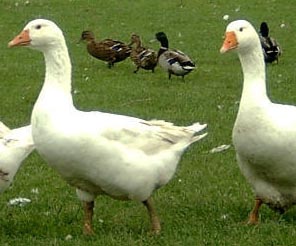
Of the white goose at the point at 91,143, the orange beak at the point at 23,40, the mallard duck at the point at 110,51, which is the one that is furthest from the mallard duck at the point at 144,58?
the orange beak at the point at 23,40

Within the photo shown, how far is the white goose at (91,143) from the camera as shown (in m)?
7.03

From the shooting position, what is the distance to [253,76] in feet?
25.2

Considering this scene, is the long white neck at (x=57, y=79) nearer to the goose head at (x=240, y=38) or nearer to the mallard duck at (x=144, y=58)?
the goose head at (x=240, y=38)

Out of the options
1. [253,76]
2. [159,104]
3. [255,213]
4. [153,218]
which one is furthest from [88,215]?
[159,104]

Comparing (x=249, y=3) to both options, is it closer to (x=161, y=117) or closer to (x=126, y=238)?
(x=161, y=117)

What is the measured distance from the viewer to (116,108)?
555 inches

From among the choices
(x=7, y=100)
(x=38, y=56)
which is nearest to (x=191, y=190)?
(x=7, y=100)

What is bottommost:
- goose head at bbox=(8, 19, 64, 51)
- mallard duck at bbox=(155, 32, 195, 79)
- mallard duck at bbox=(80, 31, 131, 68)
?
mallard duck at bbox=(80, 31, 131, 68)

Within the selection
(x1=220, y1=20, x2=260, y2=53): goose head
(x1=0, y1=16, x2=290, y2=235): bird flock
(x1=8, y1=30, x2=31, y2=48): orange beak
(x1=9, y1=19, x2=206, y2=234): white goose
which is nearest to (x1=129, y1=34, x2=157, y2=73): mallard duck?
(x1=0, y1=16, x2=290, y2=235): bird flock

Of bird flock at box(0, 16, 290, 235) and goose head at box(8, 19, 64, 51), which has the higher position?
goose head at box(8, 19, 64, 51)

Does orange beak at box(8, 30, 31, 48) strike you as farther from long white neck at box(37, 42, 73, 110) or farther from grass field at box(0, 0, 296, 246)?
grass field at box(0, 0, 296, 246)

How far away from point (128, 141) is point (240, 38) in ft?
4.11

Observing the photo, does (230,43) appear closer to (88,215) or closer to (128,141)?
(128,141)

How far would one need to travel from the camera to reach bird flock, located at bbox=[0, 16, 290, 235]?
23.2 ft
